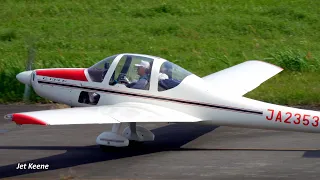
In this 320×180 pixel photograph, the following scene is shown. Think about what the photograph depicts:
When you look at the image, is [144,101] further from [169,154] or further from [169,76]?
[169,154]

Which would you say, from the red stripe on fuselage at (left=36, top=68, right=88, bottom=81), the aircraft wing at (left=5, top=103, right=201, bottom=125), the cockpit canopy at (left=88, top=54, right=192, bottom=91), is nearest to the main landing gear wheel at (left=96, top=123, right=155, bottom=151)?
the aircraft wing at (left=5, top=103, right=201, bottom=125)

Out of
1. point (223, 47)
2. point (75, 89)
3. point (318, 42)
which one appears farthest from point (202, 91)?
point (318, 42)

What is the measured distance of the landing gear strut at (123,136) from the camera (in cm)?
1353

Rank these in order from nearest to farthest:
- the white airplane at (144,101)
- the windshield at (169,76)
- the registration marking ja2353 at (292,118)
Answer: the registration marking ja2353 at (292,118) < the white airplane at (144,101) < the windshield at (169,76)

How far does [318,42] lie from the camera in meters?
26.8

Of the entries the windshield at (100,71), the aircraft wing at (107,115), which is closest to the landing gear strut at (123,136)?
the aircraft wing at (107,115)

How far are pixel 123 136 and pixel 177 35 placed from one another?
47.8 feet

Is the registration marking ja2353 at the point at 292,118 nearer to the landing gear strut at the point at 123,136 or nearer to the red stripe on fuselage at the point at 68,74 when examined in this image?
the landing gear strut at the point at 123,136

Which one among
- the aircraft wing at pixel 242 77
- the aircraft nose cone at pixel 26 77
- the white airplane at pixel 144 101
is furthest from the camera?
the aircraft wing at pixel 242 77

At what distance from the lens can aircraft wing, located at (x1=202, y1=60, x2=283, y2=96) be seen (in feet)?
52.1

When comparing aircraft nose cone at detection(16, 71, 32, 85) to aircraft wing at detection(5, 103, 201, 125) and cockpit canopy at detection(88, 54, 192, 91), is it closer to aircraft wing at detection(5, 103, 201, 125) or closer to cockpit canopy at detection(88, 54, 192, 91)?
cockpit canopy at detection(88, 54, 192, 91)

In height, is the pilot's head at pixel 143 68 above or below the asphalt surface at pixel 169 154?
above

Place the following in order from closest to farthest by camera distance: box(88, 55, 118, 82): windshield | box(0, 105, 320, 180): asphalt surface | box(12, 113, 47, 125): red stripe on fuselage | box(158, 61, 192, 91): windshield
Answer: box(12, 113, 47, 125): red stripe on fuselage → box(0, 105, 320, 180): asphalt surface → box(158, 61, 192, 91): windshield → box(88, 55, 118, 82): windshield

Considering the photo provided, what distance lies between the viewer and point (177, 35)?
91.9ft
